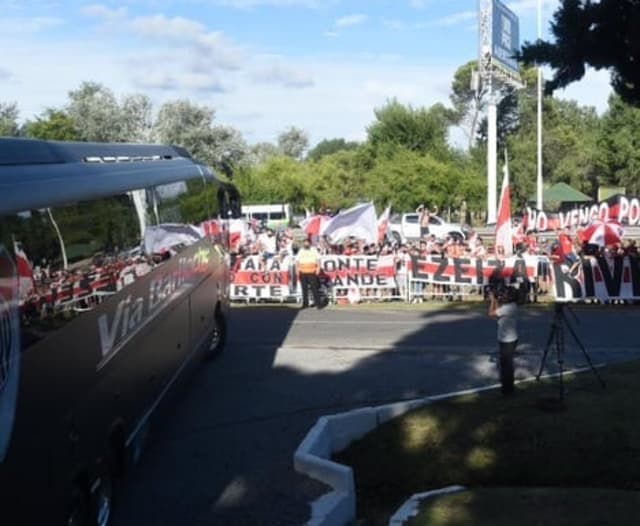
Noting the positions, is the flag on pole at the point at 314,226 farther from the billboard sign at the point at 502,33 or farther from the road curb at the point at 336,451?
the billboard sign at the point at 502,33

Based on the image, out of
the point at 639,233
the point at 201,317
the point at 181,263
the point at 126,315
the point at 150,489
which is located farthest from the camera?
the point at 639,233

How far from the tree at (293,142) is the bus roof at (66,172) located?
117 m

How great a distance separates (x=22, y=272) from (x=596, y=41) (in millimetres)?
4482

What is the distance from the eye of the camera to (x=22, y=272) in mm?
5961

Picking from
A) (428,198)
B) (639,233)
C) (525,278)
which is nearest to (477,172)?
(428,198)

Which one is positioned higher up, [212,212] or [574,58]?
[574,58]

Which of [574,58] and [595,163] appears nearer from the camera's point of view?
[574,58]

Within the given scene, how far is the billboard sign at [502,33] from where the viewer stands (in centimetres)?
6590

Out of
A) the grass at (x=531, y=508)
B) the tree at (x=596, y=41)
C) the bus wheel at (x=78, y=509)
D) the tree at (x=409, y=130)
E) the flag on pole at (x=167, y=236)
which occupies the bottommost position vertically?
the grass at (x=531, y=508)

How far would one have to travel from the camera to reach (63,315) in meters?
6.82

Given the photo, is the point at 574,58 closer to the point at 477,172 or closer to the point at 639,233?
the point at 639,233

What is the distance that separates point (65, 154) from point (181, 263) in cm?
356

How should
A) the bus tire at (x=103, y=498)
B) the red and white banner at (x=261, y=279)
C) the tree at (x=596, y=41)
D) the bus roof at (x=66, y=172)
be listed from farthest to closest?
1. the red and white banner at (x=261, y=279)
2. the bus tire at (x=103, y=498)
3. the tree at (x=596, y=41)
4. the bus roof at (x=66, y=172)

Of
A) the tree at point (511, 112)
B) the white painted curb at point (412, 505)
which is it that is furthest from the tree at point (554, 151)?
the white painted curb at point (412, 505)
